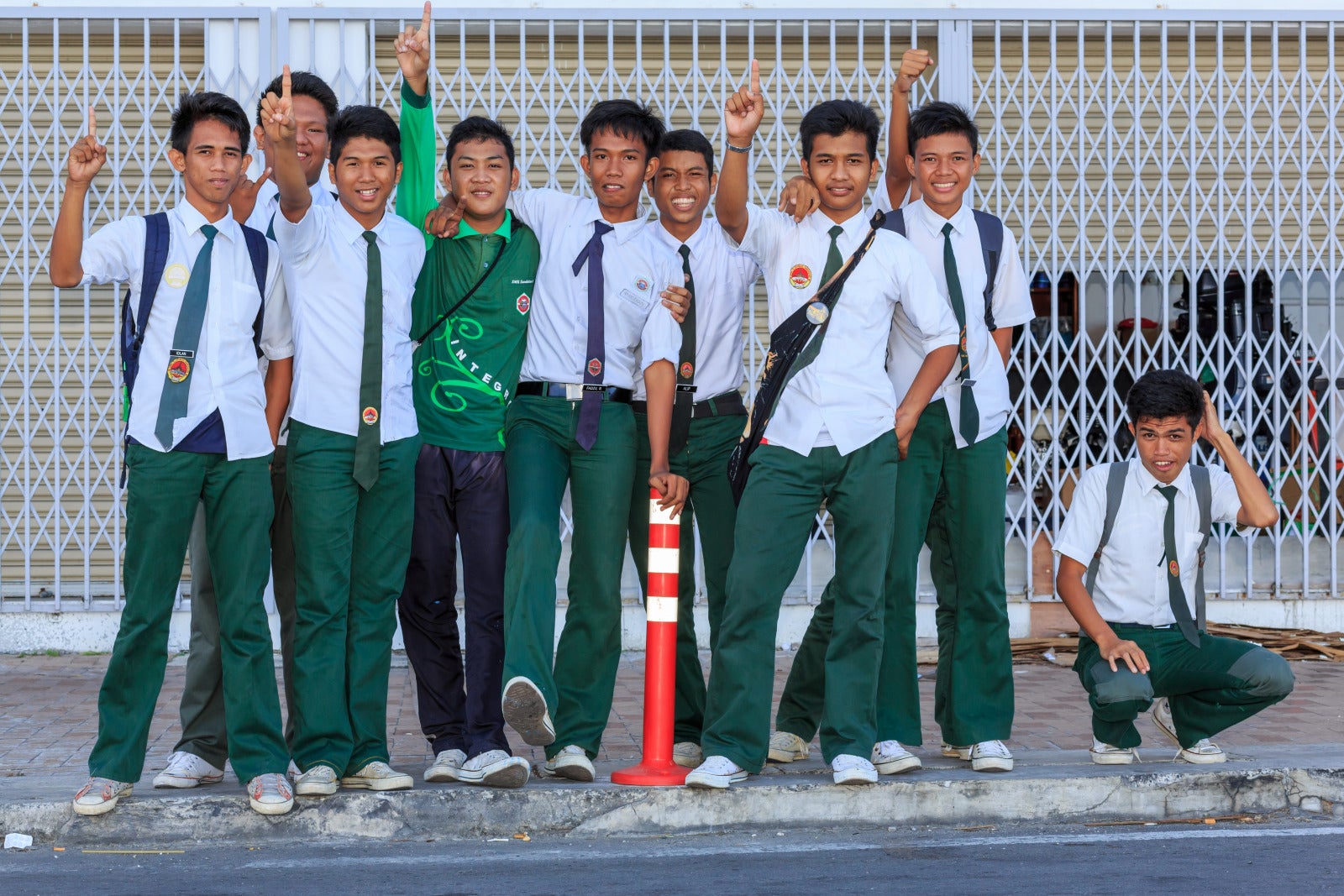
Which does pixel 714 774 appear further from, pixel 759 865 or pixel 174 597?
pixel 174 597

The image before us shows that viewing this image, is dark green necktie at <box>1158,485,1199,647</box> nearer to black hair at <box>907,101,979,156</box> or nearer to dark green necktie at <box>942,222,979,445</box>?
dark green necktie at <box>942,222,979,445</box>

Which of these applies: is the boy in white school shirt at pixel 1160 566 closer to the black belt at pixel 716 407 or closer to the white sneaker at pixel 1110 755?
the white sneaker at pixel 1110 755

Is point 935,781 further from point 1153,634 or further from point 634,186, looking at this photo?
point 634,186

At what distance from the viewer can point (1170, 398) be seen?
5.08 metres

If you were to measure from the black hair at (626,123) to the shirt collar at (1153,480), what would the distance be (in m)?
1.97

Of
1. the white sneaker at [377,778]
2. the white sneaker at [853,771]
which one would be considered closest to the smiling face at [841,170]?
the white sneaker at [853,771]

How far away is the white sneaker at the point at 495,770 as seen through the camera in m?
4.59

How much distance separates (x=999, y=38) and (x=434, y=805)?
19.0 ft

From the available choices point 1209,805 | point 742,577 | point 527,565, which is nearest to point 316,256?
point 527,565

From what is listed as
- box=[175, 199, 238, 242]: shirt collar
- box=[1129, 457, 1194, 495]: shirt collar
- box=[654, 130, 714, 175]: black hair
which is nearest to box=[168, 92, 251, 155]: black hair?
box=[175, 199, 238, 242]: shirt collar

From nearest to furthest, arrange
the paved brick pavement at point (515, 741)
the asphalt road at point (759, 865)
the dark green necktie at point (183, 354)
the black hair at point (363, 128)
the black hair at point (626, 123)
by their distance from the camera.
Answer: the asphalt road at point (759, 865) → the dark green necktie at point (183, 354) → the black hair at point (363, 128) → the black hair at point (626, 123) → the paved brick pavement at point (515, 741)

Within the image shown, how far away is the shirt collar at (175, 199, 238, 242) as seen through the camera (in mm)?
4496

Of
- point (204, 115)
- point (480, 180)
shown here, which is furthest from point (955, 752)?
point (204, 115)

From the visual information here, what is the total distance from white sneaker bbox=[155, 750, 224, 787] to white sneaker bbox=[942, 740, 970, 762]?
2.41 metres
